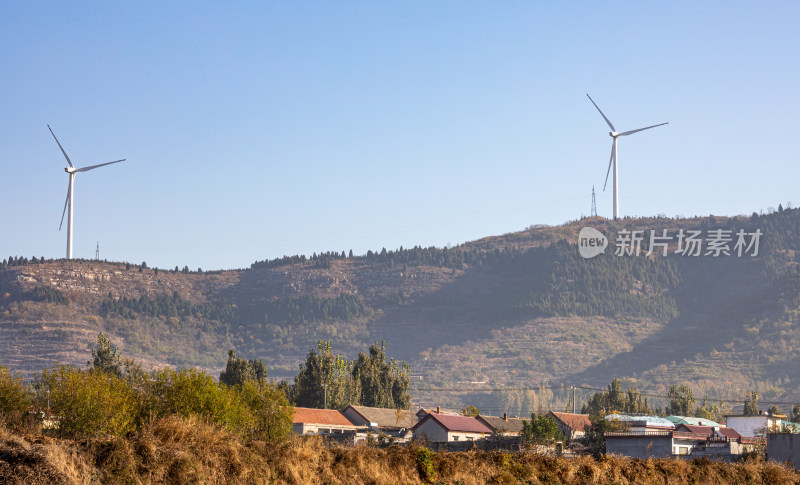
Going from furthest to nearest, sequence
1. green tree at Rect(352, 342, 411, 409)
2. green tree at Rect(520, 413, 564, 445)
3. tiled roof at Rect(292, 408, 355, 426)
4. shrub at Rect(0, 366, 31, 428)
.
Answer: green tree at Rect(352, 342, 411, 409) → tiled roof at Rect(292, 408, 355, 426) → green tree at Rect(520, 413, 564, 445) → shrub at Rect(0, 366, 31, 428)

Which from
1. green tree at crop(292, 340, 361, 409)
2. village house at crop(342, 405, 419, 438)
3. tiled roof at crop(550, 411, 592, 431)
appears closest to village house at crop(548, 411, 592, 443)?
tiled roof at crop(550, 411, 592, 431)

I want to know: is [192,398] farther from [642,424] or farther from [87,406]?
[642,424]

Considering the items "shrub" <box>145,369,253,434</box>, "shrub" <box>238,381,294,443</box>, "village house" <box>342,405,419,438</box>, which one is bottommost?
"village house" <box>342,405,419,438</box>

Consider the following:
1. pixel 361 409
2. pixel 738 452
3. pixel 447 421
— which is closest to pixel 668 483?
pixel 738 452

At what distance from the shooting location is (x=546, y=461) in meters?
45.0

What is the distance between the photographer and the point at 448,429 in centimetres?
10788

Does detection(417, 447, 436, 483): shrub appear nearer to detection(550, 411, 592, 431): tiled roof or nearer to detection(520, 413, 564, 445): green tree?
detection(520, 413, 564, 445): green tree

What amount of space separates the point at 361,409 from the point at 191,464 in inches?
3707

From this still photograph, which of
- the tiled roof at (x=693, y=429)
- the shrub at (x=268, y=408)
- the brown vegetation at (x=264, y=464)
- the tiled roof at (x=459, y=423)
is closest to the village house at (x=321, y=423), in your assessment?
the tiled roof at (x=459, y=423)

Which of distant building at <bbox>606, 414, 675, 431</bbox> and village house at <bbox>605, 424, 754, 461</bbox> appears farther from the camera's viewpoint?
distant building at <bbox>606, 414, 675, 431</bbox>

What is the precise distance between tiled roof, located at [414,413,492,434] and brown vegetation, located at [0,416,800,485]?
198ft

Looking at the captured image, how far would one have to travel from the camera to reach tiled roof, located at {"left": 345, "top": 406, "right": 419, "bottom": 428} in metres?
124

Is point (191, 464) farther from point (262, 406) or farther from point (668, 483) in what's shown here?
point (262, 406)

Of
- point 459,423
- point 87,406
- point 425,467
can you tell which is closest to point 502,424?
point 459,423
